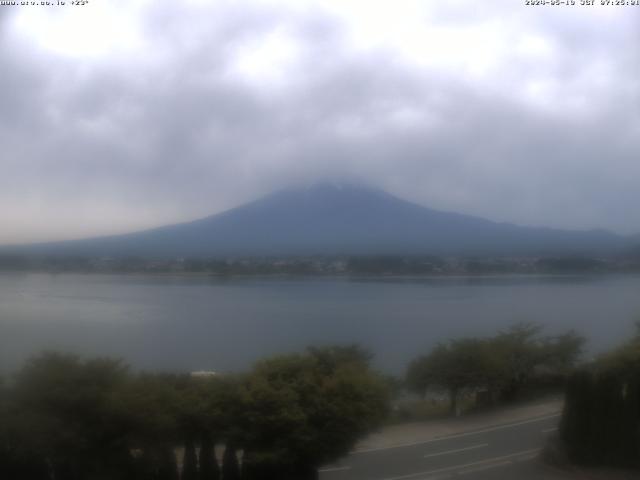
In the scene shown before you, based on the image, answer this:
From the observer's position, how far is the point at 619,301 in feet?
72.6

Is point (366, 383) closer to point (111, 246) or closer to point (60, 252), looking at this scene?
point (60, 252)

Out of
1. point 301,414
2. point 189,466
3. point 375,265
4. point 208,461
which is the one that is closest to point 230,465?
point 208,461

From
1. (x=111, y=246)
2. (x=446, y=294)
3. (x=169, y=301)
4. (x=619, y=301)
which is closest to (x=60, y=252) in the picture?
(x=111, y=246)

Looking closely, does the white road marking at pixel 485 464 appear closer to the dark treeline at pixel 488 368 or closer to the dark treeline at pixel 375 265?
the dark treeline at pixel 488 368

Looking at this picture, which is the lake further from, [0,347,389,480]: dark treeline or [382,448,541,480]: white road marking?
[382,448,541,480]: white road marking

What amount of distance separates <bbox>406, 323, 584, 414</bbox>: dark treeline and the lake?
2.26ft

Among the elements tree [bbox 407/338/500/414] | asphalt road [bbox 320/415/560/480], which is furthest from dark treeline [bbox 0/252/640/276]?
asphalt road [bbox 320/415/560/480]

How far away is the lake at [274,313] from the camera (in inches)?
585

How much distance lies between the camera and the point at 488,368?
15.4 metres

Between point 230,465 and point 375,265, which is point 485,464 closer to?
point 230,465

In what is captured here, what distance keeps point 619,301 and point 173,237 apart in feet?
47.4

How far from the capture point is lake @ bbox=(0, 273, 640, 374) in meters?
14.8

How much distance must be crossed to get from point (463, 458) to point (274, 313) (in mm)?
10528

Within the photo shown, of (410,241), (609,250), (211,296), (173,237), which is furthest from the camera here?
(410,241)
